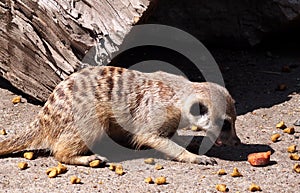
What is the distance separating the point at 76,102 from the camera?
492 centimetres

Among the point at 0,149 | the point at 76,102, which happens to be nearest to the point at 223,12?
the point at 76,102

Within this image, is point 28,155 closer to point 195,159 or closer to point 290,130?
point 195,159

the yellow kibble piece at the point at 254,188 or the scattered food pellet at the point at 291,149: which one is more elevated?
the yellow kibble piece at the point at 254,188

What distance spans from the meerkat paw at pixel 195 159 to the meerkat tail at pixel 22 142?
3.52 feet

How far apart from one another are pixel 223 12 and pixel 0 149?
10.0ft

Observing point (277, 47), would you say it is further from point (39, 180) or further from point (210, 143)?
point (39, 180)

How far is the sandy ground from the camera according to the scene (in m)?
4.50

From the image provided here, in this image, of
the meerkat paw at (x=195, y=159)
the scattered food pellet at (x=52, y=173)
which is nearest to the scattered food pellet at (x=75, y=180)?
the scattered food pellet at (x=52, y=173)

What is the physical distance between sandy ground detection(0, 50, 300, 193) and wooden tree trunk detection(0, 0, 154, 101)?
335 mm

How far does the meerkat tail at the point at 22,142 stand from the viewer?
4.93 m

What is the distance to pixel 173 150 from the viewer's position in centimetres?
494

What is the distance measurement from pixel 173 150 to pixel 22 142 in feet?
3.69

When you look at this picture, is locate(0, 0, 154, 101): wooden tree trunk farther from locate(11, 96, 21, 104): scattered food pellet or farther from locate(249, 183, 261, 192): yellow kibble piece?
locate(249, 183, 261, 192): yellow kibble piece

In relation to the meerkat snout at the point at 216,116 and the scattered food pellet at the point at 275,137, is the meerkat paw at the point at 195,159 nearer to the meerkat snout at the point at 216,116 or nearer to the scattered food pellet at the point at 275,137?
the meerkat snout at the point at 216,116
